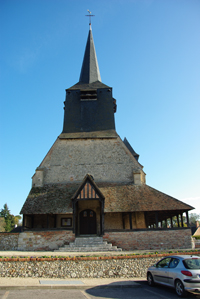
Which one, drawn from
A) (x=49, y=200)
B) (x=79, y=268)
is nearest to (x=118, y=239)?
(x=49, y=200)

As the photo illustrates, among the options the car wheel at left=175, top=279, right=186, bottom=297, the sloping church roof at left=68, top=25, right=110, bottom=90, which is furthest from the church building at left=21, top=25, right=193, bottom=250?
the car wheel at left=175, top=279, right=186, bottom=297

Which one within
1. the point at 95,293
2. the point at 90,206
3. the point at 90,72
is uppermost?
the point at 90,72

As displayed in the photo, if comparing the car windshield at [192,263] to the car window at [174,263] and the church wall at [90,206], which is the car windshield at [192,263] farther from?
the church wall at [90,206]

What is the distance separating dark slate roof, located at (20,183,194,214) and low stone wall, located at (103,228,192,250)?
64.7 inches

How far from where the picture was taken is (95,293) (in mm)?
7793

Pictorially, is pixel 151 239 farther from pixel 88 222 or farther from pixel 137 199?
pixel 88 222

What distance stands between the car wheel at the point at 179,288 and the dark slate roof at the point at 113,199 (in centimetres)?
1051

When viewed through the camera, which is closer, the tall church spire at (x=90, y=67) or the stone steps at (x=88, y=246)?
the stone steps at (x=88, y=246)

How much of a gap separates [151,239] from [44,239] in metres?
7.79

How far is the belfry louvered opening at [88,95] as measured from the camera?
84.4 feet

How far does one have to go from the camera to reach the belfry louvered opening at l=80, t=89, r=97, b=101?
25734 mm

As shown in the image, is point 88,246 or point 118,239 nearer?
point 88,246

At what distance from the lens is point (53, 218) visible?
67.2 ft

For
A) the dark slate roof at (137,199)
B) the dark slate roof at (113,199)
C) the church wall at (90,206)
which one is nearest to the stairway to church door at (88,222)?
the church wall at (90,206)
